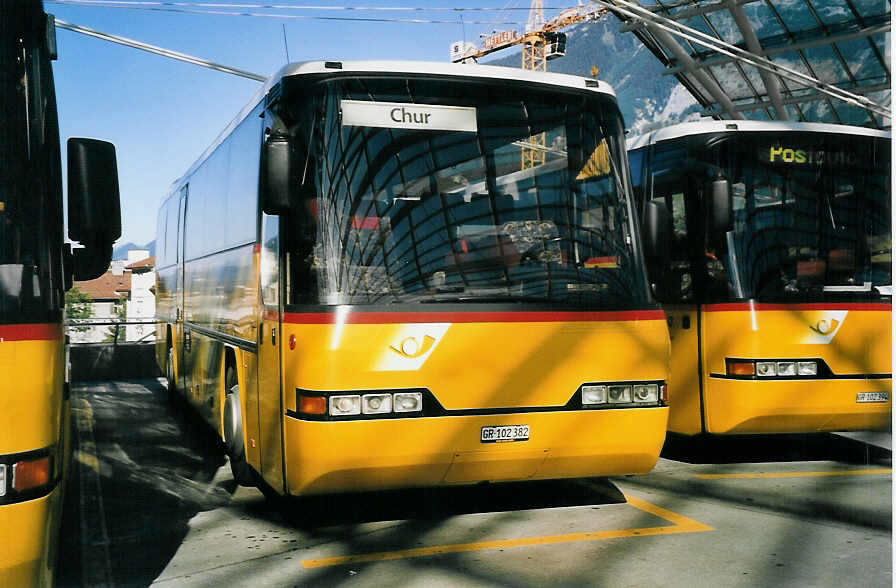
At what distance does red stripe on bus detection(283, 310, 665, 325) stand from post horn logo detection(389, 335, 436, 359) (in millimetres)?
114

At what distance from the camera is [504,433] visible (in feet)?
20.5

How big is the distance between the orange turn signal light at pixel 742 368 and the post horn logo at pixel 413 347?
3398 millimetres

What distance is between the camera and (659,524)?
664cm

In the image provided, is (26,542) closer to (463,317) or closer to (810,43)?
(463,317)

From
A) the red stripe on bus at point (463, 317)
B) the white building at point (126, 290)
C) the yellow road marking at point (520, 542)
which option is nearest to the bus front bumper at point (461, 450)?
the yellow road marking at point (520, 542)

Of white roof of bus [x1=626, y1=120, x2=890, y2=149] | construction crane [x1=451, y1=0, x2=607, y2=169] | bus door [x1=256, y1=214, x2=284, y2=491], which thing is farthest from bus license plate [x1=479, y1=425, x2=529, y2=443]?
construction crane [x1=451, y1=0, x2=607, y2=169]

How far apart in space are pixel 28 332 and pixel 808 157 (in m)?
6.98

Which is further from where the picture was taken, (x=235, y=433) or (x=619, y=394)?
(x=235, y=433)

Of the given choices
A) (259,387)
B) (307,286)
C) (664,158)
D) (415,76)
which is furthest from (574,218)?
(664,158)

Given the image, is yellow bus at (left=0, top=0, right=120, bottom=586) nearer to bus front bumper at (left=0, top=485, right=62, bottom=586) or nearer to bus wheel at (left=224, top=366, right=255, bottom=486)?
bus front bumper at (left=0, top=485, right=62, bottom=586)

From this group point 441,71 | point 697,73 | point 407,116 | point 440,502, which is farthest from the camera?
point 697,73

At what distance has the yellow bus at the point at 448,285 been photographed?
19.7 ft

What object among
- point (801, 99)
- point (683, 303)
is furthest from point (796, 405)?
point (801, 99)

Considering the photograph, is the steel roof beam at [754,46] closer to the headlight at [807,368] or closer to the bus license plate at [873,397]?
the bus license plate at [873,397]
